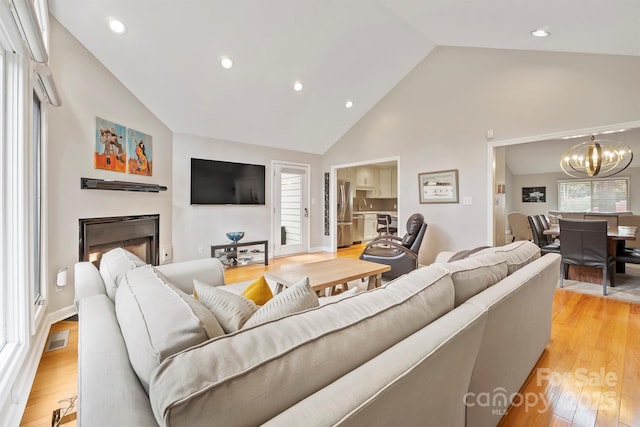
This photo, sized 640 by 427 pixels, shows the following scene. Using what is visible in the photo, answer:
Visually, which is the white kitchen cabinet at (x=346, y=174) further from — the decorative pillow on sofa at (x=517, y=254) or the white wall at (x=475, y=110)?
the decorative pillow on sofa at (x=517, y=254)

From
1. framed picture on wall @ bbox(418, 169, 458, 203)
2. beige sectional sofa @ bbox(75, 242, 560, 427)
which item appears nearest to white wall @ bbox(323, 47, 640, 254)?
framed picture on wall @ bbox(418, 169, 458, 203)

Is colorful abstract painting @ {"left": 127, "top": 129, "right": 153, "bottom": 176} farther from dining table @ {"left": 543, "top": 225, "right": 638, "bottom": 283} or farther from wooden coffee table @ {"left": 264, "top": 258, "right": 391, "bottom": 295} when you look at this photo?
dining table @ {"left": 543, "top": 225, "right": 638, "bottom": 283}

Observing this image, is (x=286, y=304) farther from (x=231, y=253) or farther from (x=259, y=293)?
(x=231, y=253)

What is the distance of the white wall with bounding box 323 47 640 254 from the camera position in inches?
134

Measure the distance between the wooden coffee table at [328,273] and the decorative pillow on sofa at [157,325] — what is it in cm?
148

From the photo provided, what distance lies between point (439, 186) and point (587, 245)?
77.9 inches

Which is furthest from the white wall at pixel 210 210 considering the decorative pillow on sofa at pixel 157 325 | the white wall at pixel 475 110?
the decorative pillow on sofa at pixel 157 325

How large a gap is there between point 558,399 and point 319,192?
544cm

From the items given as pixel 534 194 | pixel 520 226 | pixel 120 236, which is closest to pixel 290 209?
pixel 120 236

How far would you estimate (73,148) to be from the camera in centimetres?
291

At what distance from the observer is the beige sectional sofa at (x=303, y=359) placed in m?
0.53

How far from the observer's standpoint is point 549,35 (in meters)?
3.20

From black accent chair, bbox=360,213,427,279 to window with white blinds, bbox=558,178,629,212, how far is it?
683 centimetres

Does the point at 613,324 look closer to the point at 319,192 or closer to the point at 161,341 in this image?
the point at 161,341
